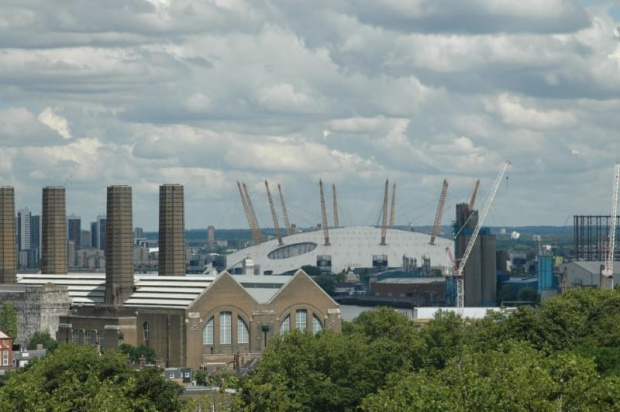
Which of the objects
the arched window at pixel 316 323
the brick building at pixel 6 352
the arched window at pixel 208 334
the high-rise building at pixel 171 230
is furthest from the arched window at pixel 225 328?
the brick building at pixel 6 352

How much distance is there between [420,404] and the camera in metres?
71.4

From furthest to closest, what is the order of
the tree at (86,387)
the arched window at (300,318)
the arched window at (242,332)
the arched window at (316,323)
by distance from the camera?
the arched window at (300,318) < the arched window at (316,323) < the arched window at (242,332) < the tree at (86,387)

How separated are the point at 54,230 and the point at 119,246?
48.7 feet

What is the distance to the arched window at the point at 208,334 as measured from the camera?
161250mm

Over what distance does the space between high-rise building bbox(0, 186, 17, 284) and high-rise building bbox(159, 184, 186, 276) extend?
15585 mm

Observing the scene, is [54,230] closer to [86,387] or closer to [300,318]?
[300,318]

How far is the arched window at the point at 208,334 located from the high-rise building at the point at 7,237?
33387 mm

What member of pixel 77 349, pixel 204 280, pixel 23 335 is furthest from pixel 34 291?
pixel 77 349

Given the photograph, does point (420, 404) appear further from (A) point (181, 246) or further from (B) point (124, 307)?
(A) point (181, 246)

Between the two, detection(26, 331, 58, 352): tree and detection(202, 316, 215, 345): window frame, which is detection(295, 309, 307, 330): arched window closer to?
detection(202, 316, 215, 345): window frame

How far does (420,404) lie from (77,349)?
40.9 metres

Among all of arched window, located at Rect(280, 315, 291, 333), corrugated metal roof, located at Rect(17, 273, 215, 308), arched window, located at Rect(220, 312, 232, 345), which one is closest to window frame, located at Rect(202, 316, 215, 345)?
arched window, located at Rect(220, 312, 232, 345)

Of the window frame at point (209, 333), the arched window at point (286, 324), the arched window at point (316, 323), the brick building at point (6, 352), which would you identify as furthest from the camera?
the arched window at point (286, 324)

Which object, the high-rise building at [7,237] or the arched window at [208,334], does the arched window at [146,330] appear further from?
the high-rise building at [7,237]
